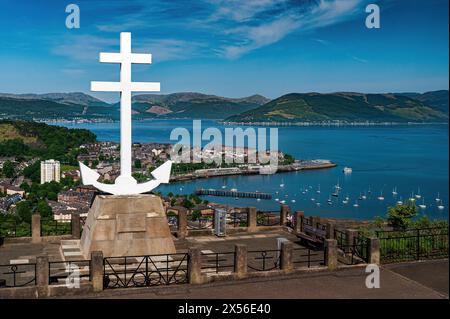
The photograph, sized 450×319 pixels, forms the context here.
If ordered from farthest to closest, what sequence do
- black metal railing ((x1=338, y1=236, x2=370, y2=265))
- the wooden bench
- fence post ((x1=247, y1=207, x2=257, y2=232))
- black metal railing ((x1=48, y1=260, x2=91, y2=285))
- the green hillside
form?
1. the green hillside
2. fence post ((x1=247, y1=207, x2=257, y2=232))
3. the wooden bench
4. black metal railing ((x1=338, y1=236, x2=370, y2=265))
5. black metal railing ((x1=48, y1=260, x2=91, y2=285))

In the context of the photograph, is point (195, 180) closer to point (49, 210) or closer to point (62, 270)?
point (49, 210)

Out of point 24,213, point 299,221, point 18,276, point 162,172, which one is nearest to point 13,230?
point 18,276

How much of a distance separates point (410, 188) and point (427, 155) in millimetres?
62698

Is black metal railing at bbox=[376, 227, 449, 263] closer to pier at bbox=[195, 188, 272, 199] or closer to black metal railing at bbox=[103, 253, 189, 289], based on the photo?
black metal railing at bbox=[103, 253, 189, 289]

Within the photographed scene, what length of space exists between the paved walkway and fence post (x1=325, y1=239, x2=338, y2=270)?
21 cm

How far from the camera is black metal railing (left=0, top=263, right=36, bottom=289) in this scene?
38.1 ft

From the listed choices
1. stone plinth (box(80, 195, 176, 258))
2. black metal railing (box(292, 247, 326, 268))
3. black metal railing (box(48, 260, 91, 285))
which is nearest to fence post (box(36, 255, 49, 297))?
black metal railing (box(48, 260, 91, 285))

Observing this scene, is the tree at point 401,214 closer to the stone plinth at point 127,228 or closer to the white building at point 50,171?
the stone plinth at point 127,228

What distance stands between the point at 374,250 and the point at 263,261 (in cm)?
289

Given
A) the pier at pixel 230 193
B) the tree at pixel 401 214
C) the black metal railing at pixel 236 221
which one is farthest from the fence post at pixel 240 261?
the pier at pixel 230 193

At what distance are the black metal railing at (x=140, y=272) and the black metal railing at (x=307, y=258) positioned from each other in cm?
293

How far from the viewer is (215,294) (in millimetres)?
11391

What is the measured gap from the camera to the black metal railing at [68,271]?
11.9 metres

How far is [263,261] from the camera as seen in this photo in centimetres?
1305
